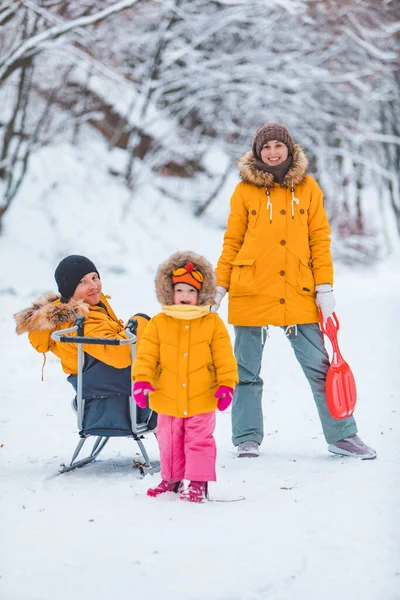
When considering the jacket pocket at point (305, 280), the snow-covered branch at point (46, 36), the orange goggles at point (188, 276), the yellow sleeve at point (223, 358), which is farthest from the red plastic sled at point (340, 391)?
the snow-covered branch at point (46, 36)

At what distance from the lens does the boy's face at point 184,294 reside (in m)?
3.65

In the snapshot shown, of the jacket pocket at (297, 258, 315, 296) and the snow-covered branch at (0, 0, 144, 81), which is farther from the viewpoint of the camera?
the snow-covered branch at (0, 0, 144, 81)

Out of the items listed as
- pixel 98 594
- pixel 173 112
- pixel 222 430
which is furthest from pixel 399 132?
pixel 98 594

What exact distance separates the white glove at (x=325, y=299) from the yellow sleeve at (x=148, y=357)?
110 centimetres

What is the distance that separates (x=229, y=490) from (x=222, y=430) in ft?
5.30

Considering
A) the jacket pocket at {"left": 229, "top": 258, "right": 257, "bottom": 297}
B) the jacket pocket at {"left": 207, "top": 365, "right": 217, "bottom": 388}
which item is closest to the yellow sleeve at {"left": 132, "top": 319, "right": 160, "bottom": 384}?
the jacket pocket at {"left": 207, "top": 365, "right": 217, "bottom": 388}

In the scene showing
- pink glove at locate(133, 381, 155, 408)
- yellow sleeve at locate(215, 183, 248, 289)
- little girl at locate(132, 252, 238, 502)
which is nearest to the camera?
pink glove at locate(133, 381, 155, 408)

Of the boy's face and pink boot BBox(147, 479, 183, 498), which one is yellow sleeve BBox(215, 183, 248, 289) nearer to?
the boy's face

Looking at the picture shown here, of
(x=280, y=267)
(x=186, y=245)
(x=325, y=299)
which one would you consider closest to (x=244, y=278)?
(x=280, y=267)

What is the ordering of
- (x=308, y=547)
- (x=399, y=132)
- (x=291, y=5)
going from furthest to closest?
(x=399, y=132) < (x=291, y=5) < (x=308, y=547)

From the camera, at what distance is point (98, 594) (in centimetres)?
249

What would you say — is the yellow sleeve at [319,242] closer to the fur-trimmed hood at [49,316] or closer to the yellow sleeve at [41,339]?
the fur-trimmed hood at [49,316]

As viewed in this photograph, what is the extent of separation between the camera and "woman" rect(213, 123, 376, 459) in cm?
429

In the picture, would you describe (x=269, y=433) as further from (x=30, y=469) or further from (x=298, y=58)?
(x=298, y=58)
